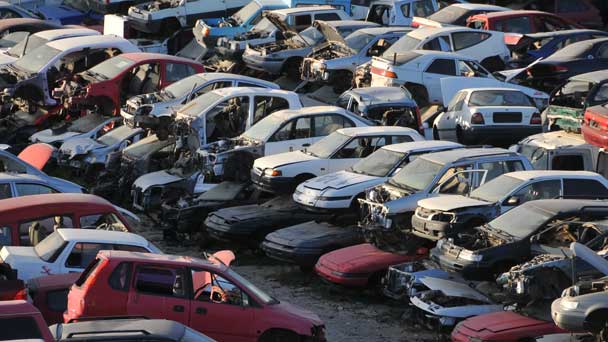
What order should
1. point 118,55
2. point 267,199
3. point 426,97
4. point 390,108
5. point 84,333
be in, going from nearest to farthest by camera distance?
point 84,333 < point 267,199 < point 390,108 < point 426,97 < point 118,55

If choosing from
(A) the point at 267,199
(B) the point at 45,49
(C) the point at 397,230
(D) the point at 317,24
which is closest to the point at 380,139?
(A) the point at 267,199

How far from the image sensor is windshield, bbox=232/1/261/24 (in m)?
31.9

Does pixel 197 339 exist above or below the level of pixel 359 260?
above

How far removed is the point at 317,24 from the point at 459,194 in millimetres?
10283

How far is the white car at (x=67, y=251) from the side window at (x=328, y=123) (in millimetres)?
7140

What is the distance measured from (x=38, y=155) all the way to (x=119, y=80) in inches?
155

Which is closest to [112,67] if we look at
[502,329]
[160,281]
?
[160,281]

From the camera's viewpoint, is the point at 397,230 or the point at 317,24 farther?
the point at 317,24

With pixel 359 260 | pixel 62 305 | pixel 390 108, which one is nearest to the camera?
pixel 62 305

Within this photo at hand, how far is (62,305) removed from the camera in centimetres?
1458

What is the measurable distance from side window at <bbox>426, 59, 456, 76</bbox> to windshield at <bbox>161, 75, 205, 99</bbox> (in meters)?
4.36

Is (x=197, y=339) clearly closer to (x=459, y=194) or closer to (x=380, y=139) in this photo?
(x=459, y=194)

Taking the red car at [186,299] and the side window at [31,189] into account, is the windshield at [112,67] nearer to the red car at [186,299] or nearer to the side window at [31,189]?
the side window at [31,189]

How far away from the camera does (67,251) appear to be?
51.5 feet
